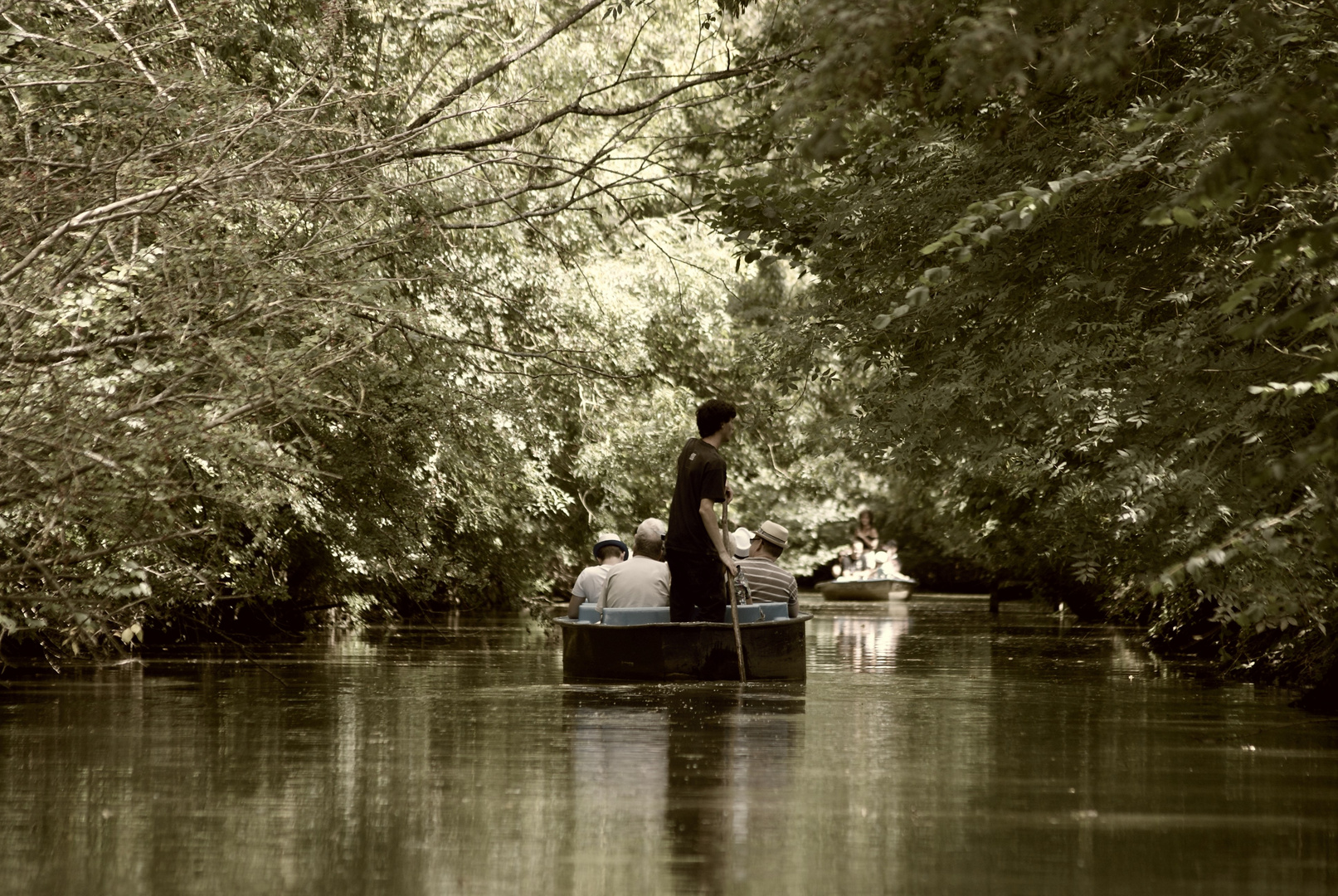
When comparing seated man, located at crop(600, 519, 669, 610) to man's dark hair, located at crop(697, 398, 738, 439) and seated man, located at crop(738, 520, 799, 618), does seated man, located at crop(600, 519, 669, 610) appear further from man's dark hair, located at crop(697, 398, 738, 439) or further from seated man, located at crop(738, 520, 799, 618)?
man's dark hair, located at crop(697, 398, 738, 439)

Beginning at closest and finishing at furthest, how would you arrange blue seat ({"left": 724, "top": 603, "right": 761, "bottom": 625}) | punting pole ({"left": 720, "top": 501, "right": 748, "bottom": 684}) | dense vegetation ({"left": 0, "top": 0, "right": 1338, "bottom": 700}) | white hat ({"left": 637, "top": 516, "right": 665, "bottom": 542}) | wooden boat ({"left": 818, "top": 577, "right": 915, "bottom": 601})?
dense vegetation ({"left": 0, "top": 0, "right": 1338, "bottom": 700})
punting pole ({"left": 720, "top": 501, "right": 748, "bottom": 684})
blue seat ({"left": 724, "top": 603, "right": 761, "bottom": 625})
white hat ({"left": 637, "top": 516, "right": 665, "bottom": 542})
wooden boat ({"left": 818, "top": 577, "right": 915, "bottom": 601})

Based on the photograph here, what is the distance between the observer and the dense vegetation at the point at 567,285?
9.55 meters

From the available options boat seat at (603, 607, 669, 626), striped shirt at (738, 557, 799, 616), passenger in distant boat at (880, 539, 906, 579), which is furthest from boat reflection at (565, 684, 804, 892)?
passenger in distant boat at (880, 539, 906, 579)

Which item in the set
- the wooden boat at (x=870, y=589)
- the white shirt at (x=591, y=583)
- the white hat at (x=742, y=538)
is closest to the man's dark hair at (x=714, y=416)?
the white shirt at (x=591, y=583)

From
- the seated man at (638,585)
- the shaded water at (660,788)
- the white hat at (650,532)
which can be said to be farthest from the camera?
the white hat at (650,532)

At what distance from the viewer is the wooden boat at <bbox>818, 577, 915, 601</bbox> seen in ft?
141

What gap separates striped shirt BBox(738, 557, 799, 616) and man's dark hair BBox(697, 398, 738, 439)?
4.88 ft

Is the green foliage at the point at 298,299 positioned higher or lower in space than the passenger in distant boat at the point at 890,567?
higher

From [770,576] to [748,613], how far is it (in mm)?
485

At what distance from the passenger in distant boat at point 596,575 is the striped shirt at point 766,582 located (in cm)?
105

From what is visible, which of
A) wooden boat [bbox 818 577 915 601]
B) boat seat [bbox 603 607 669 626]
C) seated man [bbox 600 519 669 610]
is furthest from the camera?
wooden boat [bbox 818 577 915 601]

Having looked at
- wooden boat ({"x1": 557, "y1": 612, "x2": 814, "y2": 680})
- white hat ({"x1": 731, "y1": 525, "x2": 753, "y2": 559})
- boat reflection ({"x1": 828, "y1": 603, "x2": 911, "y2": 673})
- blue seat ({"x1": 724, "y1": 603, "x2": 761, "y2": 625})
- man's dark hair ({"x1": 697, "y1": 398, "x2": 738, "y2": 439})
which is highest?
man's dark hair ({"x1": 697, "y1": 398, "x2": 738, "y2": 439})

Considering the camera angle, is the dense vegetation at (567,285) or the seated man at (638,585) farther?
the seated man at (638,585)

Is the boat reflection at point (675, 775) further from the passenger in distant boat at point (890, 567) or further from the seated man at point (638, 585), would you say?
the passenger in distant boat at point (890, 567)
